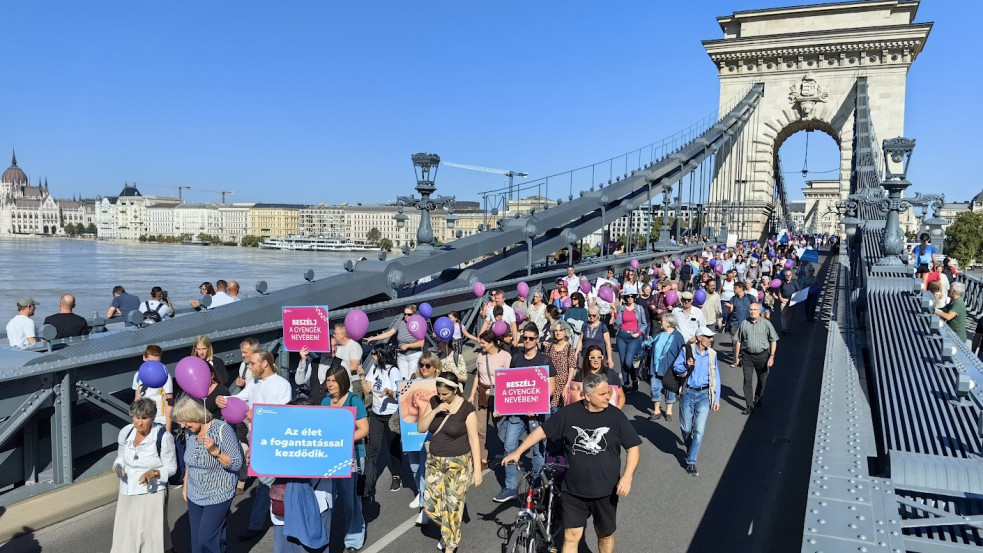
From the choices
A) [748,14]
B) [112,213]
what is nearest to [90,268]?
[748,14]

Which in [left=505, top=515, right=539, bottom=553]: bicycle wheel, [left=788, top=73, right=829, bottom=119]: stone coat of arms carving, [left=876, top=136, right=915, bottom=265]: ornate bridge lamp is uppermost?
[left=788, top=73, right=829, bottom=119]: stone coat of arms carving

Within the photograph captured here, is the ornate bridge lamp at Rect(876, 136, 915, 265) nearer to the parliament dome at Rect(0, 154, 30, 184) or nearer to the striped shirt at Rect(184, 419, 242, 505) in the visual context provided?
the striped shirt at Rect(184, 419, 242, 505)

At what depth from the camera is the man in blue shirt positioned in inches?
285

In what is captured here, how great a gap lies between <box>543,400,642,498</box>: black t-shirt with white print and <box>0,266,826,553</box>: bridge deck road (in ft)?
3.74

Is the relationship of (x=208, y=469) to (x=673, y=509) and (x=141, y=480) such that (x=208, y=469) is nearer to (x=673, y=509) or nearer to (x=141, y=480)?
(x=141, y=480)

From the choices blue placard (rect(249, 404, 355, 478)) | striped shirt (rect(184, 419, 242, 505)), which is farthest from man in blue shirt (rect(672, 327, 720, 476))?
striped shirt (rect(184, 419, 242, 505))

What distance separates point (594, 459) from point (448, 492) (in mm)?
1169

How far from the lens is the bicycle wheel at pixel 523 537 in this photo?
4699 mm

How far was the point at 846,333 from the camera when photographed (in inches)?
334

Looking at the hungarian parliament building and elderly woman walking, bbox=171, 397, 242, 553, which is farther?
the hungarian parliament building

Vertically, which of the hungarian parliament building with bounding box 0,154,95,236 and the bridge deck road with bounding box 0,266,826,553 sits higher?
the hungarian parliament building with bounding box 0,154,95,236

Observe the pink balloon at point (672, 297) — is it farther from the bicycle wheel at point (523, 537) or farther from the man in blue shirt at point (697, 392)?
the bicycle wheel at point (523, 537)

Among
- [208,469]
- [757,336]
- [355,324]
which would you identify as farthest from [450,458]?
[757,336]

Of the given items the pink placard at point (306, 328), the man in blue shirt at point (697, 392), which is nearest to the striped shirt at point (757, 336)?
the man in blue shirt at point (697, 392)
